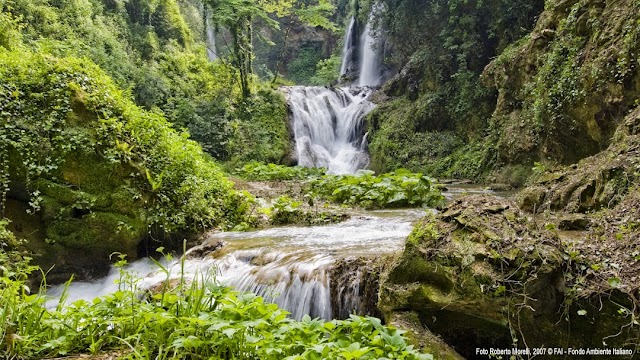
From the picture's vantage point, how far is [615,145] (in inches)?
231

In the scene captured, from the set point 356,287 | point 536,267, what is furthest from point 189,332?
point 536,267

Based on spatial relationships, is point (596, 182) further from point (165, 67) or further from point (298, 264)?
point (165, 67)

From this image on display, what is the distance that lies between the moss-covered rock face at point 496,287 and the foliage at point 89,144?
4.45m

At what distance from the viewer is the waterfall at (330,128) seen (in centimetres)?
1844

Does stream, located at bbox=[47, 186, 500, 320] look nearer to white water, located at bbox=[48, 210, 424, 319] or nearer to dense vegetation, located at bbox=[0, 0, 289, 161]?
white water, located at bbox=[48, 210, 424, 319]

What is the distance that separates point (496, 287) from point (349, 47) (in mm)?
26282

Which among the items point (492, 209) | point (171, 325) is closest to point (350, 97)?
point (492, 209)

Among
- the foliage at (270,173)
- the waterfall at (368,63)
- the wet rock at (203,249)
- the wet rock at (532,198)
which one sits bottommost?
the wet rock at (203,249)

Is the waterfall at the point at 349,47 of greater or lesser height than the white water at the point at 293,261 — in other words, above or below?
above

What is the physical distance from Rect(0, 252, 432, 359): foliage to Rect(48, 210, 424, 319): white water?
0.81 m

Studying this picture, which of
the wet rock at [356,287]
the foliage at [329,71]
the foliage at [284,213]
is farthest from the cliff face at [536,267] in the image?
the foliage at [329,71]

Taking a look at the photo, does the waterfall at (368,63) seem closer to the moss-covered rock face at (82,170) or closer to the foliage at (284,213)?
the foliage at (284,213)

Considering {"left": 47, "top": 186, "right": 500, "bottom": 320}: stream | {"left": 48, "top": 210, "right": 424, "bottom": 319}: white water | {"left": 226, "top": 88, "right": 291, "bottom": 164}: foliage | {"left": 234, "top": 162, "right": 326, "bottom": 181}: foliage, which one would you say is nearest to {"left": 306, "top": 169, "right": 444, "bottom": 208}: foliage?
{"left": 47, "top": 186, "right": 500, "bottom": 320}: stream

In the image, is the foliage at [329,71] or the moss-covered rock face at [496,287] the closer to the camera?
the moss-covered rock face at [496,287]
